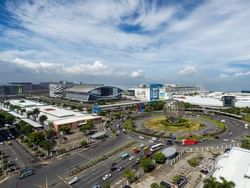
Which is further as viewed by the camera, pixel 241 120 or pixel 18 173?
pixel 241 120

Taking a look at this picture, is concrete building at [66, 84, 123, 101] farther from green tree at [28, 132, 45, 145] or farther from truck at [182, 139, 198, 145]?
truck at [182, 139, 198, 145]

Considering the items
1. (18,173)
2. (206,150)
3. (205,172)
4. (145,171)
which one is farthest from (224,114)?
(18,173)

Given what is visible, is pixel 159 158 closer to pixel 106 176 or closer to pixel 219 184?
pixel 106 176

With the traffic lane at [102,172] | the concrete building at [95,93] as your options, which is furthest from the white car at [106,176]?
the concrete building at [95,93]

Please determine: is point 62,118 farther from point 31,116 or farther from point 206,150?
point 206,150

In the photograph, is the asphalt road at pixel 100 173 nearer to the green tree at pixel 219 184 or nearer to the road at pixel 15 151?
the road at pixel 15 151

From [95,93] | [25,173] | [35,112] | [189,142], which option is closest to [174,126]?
[189,142]
